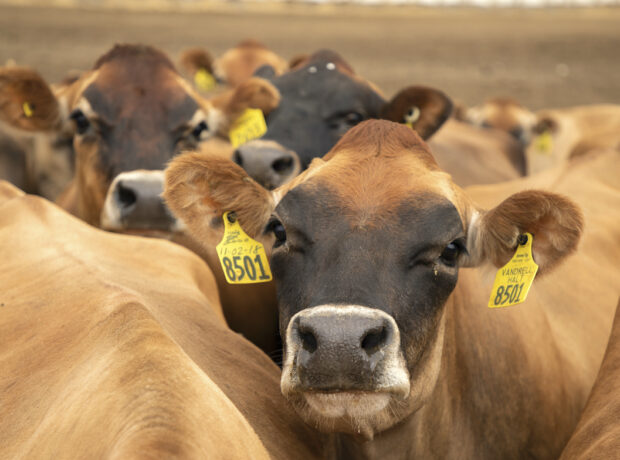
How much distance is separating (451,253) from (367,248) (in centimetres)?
35

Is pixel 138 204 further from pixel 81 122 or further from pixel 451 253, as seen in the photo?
pixel 451 253

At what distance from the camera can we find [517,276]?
3.10 meters

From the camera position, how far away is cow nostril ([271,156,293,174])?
4785 millimetres

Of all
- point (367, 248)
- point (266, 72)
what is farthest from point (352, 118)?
point (367, 248)

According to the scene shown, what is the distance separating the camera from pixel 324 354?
249cm

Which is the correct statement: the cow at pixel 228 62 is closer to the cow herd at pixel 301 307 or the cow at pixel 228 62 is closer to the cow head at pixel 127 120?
the cow head at pixel 127 120

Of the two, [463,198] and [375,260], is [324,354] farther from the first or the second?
[463,198]

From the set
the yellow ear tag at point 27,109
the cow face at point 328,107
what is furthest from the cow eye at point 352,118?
the yellow ear tag at point 27,109

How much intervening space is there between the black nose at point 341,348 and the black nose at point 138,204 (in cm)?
220

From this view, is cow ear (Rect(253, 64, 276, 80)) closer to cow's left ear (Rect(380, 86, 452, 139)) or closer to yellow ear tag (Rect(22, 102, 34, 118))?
cow's left ear (Rect(380, 86, 452, 139))

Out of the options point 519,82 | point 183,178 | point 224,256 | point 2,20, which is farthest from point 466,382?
point 2,20

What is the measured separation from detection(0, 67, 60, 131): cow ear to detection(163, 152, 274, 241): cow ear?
2.47 m

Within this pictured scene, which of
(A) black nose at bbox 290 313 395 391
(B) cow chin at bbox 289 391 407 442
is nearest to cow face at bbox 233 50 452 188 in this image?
(B) cow chin at bbox 289 391 407 442

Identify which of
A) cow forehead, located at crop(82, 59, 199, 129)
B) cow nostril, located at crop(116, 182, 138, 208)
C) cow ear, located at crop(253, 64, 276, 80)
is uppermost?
cow forehead, located at crop(82, 59, 199, 129)
